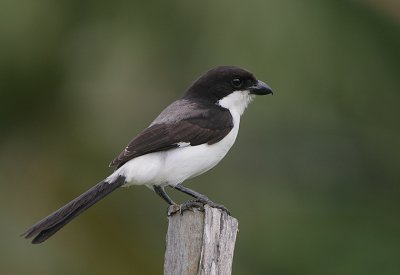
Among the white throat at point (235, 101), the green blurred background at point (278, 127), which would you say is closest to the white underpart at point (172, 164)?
the white throat at point (235, 101)

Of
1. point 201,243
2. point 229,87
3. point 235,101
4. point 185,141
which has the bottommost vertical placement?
point 201,243

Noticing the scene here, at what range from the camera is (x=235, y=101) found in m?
7.11

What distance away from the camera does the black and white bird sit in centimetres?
623

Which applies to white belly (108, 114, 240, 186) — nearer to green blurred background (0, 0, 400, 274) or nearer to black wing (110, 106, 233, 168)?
black wing (110, 106, 233, 168)

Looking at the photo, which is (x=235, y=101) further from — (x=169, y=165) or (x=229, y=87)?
Answer: (x=169, y=165)

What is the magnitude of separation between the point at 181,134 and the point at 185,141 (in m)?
0.06

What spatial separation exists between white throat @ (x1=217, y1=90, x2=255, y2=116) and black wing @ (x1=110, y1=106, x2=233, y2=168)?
178 millimetres

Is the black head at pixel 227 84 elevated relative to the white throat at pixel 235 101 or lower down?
elevated

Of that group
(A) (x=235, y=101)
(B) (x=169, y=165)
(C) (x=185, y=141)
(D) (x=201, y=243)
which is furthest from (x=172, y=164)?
(D) (x=201, y=243)

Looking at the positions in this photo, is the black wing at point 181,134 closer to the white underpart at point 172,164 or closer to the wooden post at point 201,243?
the white underpart at point 172,164

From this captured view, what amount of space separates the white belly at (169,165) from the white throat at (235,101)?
57 centimetres

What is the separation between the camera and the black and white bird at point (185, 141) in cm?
623

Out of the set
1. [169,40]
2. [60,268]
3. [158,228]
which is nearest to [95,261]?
[60,268]

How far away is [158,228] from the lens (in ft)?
29.8
